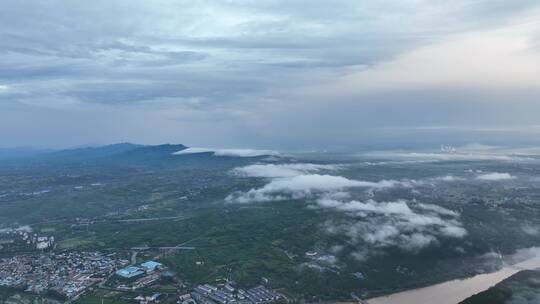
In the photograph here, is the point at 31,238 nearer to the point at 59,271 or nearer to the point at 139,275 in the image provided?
the point at 59,271

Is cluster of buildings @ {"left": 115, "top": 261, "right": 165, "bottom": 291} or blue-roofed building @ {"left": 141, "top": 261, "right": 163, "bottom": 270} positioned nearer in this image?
cluster of buildings @ {"left": 115, "top": 261, "right": 165, "bottom": 291}

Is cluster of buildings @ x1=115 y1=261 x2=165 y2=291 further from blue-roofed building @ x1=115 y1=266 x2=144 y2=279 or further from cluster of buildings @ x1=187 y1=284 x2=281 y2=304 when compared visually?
cluster of buildings @ x1=187 y1=284 x2=281 y2=304

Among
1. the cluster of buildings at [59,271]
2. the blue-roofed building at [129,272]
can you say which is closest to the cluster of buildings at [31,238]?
the cluster of buildings at [59,271]

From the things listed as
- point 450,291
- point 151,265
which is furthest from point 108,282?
point 450,291

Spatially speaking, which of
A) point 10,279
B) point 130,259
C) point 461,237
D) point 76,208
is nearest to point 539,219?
point 461,237

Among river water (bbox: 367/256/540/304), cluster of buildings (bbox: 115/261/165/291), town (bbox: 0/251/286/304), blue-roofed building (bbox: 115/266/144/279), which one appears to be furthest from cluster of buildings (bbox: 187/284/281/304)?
river water (bbox: 367/256/540/304)

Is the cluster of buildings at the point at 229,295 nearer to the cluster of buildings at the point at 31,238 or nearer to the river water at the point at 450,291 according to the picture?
the river water at the point at 450,291
